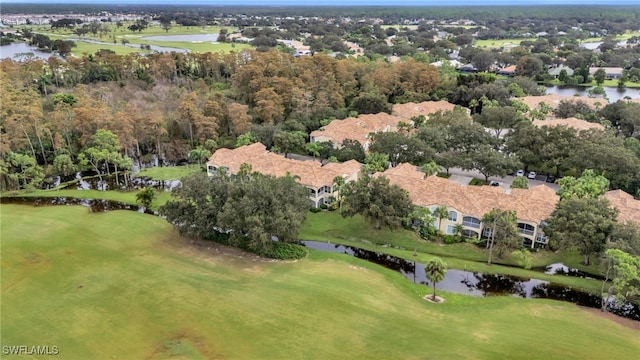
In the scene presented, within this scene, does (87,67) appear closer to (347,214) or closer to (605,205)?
(347,214)

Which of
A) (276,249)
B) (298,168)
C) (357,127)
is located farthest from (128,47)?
(276,249)

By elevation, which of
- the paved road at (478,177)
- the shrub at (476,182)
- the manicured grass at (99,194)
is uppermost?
the paved road at (478,177)

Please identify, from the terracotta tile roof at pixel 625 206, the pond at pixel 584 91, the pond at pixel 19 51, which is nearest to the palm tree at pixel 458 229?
the terracotta tile roof at pixel 625 206

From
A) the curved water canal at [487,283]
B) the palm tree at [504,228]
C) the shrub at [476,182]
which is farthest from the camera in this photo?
the shrub at [476,182]

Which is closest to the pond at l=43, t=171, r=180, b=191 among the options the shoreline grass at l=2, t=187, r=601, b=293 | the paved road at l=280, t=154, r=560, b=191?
the shoreline grass at l=2, t=187, r=601, b=293

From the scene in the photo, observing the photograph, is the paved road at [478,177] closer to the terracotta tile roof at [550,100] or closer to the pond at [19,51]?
the terracotta tile roof at [550,100]

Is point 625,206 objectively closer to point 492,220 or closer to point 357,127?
point 492,220

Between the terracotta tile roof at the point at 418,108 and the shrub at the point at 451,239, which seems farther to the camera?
the terracotta tile roof at the point at 418,108

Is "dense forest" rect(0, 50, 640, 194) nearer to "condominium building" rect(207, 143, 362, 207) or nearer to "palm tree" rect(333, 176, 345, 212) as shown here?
"condominium building" rect(207, 143, 362, 207)
